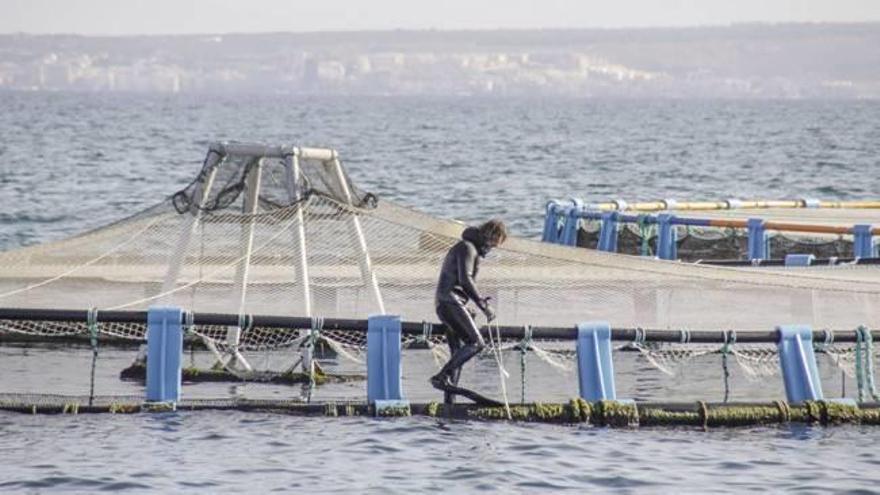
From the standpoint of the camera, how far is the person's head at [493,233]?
21.9 m

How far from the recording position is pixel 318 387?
81.1ft

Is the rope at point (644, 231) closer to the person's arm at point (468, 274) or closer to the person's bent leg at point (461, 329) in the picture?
the person's bent leg at point (461, 329)

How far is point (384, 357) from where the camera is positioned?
73.9 ft

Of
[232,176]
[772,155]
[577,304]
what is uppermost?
[772,155]

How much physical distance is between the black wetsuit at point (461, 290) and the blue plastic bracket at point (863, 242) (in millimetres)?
13789

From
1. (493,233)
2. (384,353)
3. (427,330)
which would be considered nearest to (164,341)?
(384,353)

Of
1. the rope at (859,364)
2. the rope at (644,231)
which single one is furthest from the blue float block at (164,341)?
the rope at (644,231)

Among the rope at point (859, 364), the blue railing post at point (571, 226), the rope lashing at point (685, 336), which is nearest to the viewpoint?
the rope lashing at point (685, 336)

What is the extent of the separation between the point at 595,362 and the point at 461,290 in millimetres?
1696

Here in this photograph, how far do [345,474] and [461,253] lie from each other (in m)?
2.96

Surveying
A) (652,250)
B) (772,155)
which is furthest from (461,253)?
(772,155)

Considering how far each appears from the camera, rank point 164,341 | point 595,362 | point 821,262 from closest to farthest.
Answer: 1. point 164,341
2. point 595,362
3. point 821,262

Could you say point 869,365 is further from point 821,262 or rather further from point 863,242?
point 863,242

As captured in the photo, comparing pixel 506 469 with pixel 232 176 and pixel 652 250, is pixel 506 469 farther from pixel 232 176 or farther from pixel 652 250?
pixel 652 250
